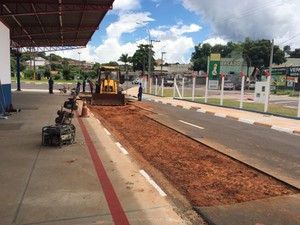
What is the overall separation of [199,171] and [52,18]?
68.6ft

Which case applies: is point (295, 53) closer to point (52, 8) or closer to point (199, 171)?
point (52, 8)

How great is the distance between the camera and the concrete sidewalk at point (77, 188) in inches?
182

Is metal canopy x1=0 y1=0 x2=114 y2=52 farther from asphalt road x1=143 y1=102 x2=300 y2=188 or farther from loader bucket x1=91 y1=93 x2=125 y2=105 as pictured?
asphalt road x1=143 y1=102 x2=300 y2=188

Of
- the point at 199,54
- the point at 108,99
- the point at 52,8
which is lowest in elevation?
the point at 108,99

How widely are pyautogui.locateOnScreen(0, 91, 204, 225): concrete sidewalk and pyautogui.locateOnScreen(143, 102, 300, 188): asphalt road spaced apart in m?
3.25

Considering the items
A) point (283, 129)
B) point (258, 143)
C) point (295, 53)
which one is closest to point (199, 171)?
point (258, 143)

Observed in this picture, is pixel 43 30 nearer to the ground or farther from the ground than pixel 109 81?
farther from the ground

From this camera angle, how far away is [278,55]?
83188mm

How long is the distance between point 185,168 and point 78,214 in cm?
336

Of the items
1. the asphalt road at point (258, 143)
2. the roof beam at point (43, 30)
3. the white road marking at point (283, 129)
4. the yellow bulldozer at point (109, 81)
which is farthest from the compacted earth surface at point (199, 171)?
the roof beam at point (43, 30)

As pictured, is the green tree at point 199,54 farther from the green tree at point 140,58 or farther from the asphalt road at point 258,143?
the asphalt road at point 258,143

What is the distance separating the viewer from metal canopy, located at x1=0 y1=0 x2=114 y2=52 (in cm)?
1883

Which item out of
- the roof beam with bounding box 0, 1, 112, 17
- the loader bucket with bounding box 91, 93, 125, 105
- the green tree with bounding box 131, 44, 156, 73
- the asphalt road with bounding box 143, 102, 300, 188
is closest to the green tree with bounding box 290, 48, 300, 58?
the green tree with bounding box 131, 44, 156, 73

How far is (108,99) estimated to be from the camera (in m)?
23.1
